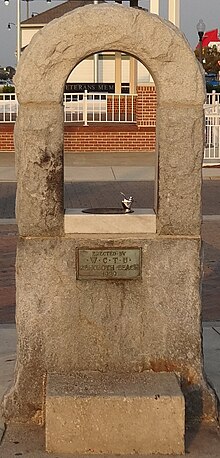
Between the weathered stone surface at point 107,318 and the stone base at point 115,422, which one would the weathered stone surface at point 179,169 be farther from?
the stone base at point 115,422

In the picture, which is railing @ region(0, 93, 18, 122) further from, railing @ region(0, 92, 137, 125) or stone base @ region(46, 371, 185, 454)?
stone base @ region(46, 371, 185, 454)

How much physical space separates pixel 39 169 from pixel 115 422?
55.9 inches

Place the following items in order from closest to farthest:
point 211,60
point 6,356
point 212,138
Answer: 1. point 6,356
2. point 212,138
3. point 211,60

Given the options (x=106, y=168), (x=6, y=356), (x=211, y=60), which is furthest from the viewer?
(x=211, y=60)

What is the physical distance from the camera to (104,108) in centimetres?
2609

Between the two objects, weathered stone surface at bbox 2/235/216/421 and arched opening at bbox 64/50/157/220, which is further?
arched opening at bbox 64/50/157/220

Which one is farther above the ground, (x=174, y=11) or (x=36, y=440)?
(x=174, y=11)

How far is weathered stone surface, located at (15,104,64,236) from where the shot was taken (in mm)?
4934

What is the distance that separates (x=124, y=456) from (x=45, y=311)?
0.91 m

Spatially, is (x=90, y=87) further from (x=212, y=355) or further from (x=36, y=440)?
(x=36, y=440)

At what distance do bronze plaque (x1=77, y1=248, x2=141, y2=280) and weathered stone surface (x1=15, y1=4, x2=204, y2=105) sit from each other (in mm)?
849

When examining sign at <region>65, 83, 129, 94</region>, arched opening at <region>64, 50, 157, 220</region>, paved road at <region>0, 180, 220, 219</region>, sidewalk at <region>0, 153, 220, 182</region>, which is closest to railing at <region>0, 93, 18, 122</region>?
arched opening at <region>64, 50, 157, 220</region>

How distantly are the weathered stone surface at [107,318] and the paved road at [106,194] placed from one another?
25.8 ft

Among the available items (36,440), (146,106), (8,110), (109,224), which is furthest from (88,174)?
(36,440)
